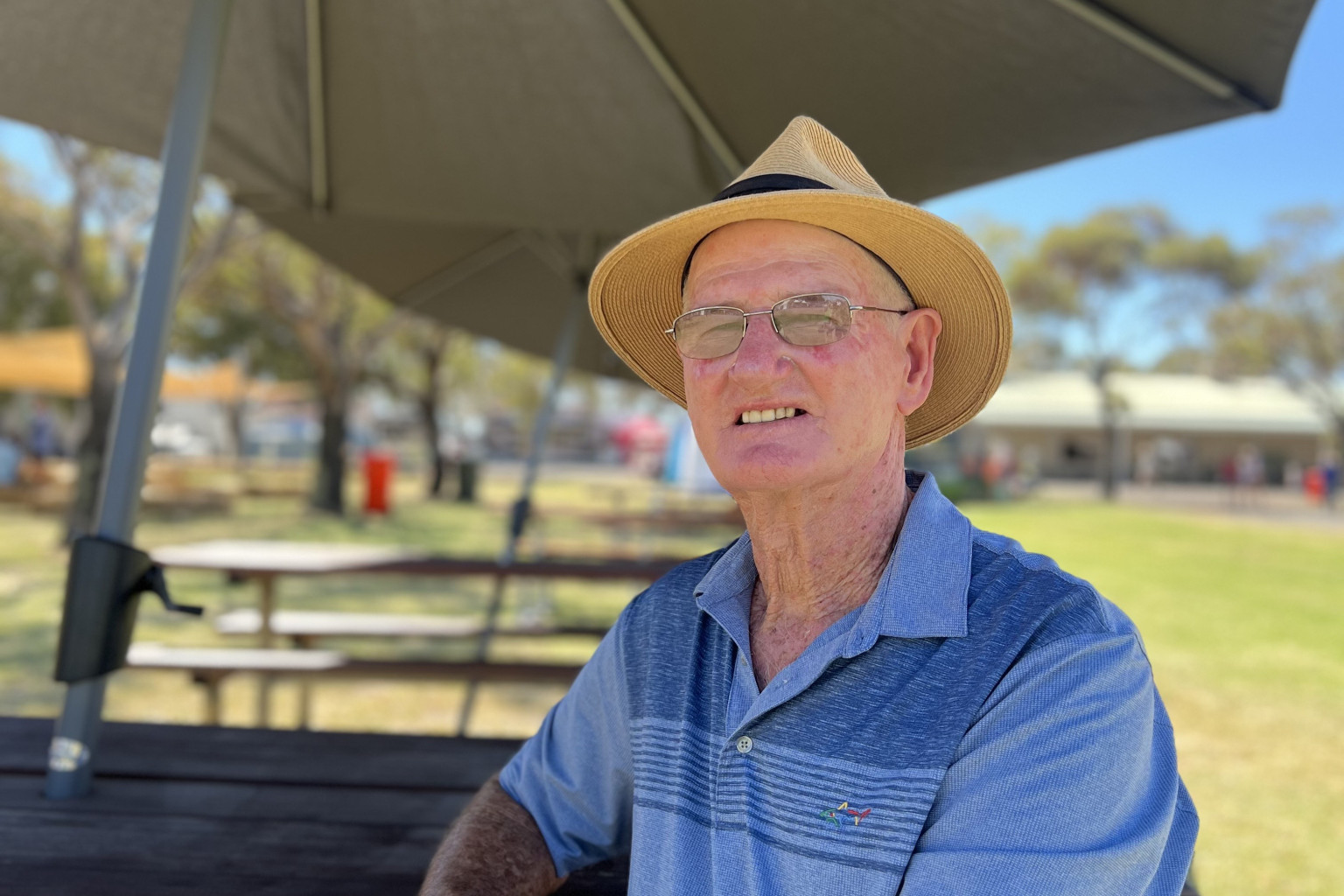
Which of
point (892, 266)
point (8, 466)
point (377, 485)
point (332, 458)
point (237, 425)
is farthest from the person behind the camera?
point (237, 425)

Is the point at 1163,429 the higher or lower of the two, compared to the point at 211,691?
higher

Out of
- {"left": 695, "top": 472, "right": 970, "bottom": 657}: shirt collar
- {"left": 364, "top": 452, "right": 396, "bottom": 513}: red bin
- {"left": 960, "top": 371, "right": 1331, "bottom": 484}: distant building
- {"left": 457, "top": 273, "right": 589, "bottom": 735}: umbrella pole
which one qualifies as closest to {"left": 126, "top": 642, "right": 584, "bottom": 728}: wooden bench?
{"left": 457, "top": 273, "right": 589, "bottom": 735}: umbrella pole

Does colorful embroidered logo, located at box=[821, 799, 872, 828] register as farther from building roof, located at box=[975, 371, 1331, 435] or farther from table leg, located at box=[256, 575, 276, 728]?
building roof, located at box=[975, 371, 1331, 435]

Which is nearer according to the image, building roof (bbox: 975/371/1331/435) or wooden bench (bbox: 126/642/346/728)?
wooden bench (bbox: 126/642/346/728)

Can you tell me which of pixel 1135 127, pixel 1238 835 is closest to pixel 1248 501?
pixel 1238 835

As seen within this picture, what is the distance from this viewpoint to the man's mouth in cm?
137

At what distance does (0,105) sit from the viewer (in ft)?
Answer: 9.62

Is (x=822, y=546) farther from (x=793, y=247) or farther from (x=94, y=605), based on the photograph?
(x=94, y=605)

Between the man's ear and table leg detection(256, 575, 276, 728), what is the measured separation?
354 centimetres

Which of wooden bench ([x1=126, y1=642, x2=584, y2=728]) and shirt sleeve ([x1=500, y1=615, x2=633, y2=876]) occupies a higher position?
shirt sleeve ([x1=500, y1=615, x2=633, y2=876])

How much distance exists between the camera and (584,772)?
1.57m

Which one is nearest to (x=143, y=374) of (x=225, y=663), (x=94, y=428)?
(x=225, y=663)

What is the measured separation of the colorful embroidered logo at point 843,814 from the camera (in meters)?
1.12

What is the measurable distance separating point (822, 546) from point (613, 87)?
6.54 ft
